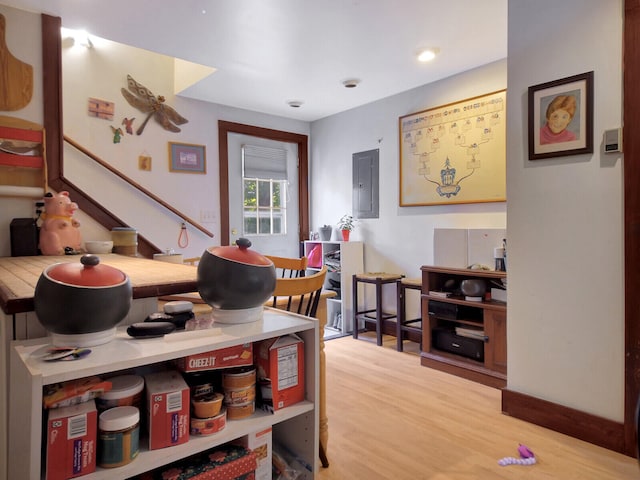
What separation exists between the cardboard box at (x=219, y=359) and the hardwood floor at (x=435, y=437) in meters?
0.92

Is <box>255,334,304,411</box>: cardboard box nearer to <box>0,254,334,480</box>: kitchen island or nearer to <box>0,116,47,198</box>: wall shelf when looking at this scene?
<box>0,254,334,480</box>: kitchen island

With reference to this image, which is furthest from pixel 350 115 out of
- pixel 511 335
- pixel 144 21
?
pixel 511 335

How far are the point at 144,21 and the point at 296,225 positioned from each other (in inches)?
109

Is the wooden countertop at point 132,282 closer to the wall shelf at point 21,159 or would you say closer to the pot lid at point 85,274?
the pot lid at point 85,274

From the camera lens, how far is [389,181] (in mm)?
4145

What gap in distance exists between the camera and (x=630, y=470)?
5.90 ft

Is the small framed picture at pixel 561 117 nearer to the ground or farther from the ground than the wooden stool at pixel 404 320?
farther from the ground

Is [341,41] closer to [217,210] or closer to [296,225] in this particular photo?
[217,210]

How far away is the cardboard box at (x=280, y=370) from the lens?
49.1 inches

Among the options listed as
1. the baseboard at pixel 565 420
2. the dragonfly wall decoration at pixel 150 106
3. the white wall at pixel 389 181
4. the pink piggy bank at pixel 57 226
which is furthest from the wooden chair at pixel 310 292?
the dragonfly wall decoration at pixel 150 106

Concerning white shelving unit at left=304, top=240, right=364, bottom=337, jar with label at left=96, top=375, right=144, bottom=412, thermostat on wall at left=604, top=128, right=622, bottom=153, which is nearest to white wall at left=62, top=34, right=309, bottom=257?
white shelving unit at left=304, top=240, right=364, bottom=337

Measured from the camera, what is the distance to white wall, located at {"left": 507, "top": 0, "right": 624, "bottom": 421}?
1962mm

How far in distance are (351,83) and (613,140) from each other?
225 cm

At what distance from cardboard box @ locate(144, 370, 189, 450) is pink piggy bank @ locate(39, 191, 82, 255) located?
1605 mm
